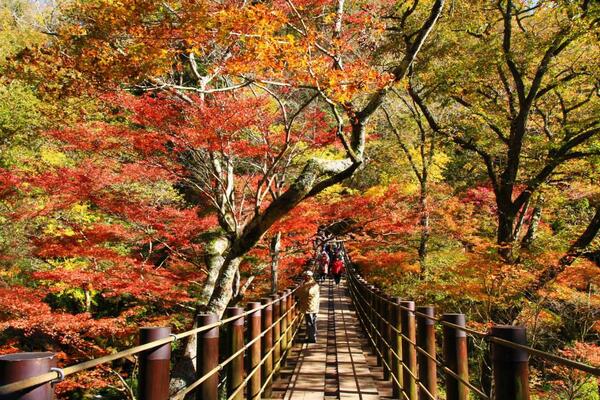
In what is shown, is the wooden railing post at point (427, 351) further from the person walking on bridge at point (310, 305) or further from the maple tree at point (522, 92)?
the maple tree at point (522, 92)

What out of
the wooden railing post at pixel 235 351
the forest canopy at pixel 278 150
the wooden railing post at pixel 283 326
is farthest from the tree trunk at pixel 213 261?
the wooden railing post at pixel 235 351

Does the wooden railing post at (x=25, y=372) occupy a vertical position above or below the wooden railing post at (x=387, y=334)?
above

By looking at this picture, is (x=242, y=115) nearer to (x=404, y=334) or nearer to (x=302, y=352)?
(x=302, y=352)

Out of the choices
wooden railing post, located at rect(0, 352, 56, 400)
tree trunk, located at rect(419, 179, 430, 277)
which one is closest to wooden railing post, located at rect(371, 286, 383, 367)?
tree trunk, located at rect(419, 179, 430, 277)

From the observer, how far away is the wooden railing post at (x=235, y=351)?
13.5 ft

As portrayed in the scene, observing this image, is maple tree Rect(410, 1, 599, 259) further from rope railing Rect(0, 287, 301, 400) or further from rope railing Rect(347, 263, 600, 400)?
rope railing Rect(0, 287, 301, 400)

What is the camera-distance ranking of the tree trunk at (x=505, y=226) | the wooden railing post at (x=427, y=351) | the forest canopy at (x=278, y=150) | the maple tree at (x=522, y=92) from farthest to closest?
the tree trunk at (x=505, y=226)
the maple tree at (x=522, y=92)
the forest canopy at (x=278, y=150)
the wooden railing post at (x=427, y=351)

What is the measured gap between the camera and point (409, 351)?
504 centimetres

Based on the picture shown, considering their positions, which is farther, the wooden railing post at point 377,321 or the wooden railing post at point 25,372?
the wooden railing post at point 377,321

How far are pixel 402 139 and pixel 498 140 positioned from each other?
4447mm

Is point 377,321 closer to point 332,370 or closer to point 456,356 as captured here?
point 332,370

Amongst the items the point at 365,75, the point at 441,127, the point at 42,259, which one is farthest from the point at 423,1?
the point at 42,259

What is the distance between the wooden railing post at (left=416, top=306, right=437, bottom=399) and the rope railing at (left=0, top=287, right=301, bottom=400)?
1.67 m

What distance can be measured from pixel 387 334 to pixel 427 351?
7.71ft
